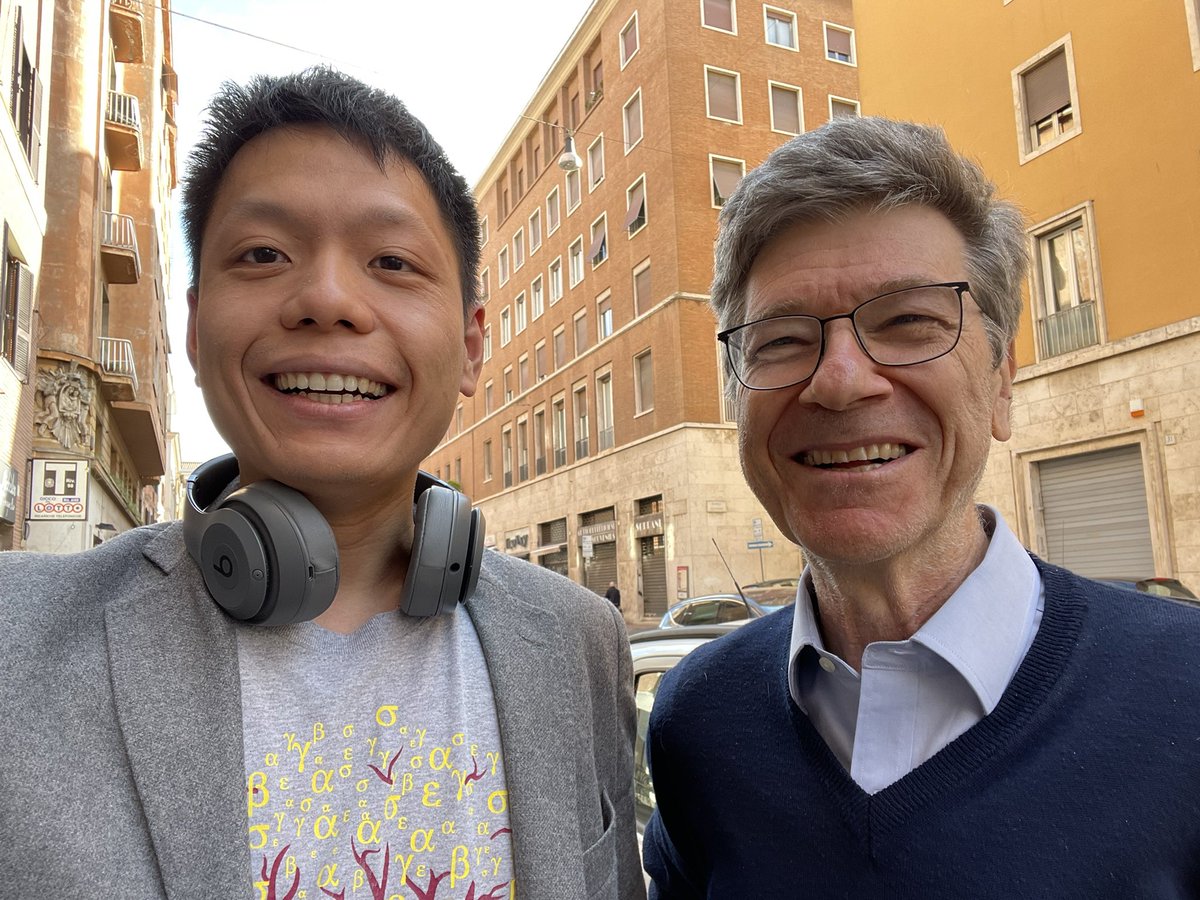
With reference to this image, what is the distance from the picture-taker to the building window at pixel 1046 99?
14312 millimetres

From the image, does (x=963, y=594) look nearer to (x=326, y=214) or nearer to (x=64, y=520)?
(x=326, y=214)

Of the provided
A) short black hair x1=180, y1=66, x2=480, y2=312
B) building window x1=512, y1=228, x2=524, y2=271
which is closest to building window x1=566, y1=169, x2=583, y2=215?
building window x1=512, y1=228, x2=524, y2=271

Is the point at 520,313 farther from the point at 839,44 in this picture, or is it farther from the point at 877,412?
the point at 877,412

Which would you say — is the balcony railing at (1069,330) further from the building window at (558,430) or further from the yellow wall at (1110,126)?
the building window at (558,430)

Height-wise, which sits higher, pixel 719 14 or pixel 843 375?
pixel 719 14

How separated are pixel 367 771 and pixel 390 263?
0.81m

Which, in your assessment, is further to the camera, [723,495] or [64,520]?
[723,495]

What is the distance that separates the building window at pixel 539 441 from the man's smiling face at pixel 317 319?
30179 millimetres

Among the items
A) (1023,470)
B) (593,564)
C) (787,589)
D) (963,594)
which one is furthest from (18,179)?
(593,564)

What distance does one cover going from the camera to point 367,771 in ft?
4.27

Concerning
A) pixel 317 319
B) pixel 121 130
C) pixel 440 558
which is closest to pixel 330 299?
pixel 317 319

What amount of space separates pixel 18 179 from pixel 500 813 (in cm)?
1328

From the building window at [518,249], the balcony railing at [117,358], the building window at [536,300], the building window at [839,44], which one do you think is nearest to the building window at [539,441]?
the building window at [536,300]

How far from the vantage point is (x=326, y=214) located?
1409 mm
